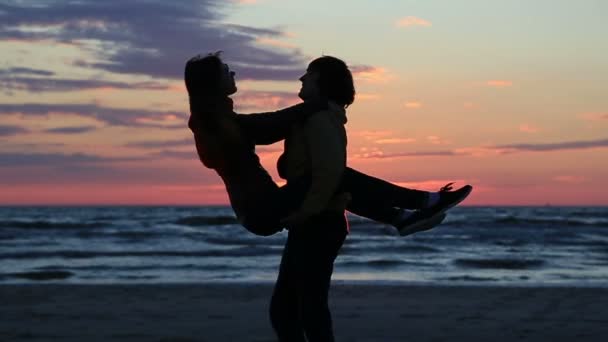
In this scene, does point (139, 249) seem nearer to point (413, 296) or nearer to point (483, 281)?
point (483, 281)

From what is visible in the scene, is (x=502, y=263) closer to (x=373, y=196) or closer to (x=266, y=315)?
(x=266, y=315)

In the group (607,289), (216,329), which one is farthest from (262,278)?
(216,329)

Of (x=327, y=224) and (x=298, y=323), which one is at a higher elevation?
(x=327, y=224)

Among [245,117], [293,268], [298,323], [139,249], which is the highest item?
[245,117]

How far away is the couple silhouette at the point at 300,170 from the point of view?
3.37 metres

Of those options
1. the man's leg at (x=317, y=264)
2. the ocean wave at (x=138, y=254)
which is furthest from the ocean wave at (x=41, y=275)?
the man's leg at (x=317, y=264)

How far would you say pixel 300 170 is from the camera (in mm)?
3471

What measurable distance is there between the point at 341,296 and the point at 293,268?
6125 mm

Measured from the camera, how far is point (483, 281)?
41.5ft

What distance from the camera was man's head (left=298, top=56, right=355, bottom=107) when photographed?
11.5ft

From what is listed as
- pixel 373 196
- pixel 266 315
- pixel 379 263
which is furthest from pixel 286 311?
pixel 379 263

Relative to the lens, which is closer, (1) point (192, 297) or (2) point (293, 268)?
(2) point (293, 268)

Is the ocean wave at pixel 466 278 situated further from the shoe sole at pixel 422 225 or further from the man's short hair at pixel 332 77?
the man's short hair at pixel 332 77

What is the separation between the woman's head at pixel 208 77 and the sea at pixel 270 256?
339 inches
